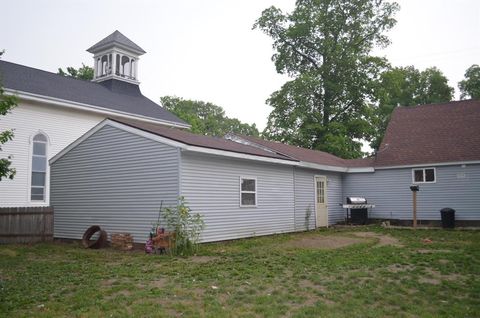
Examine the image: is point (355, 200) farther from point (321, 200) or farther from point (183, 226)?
point (183, 226)

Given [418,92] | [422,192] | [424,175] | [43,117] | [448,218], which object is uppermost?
[418,92]

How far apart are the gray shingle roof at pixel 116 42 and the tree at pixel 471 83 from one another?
30.3 m

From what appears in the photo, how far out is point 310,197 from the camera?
679 inches

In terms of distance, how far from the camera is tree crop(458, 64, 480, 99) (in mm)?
38344

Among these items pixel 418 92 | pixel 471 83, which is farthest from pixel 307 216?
pixel 471 83

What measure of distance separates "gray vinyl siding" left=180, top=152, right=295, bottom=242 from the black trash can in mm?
6518

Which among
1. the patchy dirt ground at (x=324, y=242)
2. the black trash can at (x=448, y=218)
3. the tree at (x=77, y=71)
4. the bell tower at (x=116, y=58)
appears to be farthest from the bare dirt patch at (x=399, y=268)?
the tree at (x=77, y=71)

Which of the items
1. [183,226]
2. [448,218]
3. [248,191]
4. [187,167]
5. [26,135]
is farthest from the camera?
[448,218]

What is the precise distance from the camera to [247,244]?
38.8 feet

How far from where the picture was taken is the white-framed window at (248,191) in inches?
526

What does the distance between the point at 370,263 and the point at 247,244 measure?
4220 millimetres

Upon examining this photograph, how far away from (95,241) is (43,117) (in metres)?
7.11

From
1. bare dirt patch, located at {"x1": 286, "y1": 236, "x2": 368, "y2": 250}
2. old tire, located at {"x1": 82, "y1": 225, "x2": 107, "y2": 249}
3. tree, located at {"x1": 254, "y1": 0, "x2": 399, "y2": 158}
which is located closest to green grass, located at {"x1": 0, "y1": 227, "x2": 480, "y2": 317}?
bare dirt patch, located at {"x1": 286, "y1": 236, "x2": 368, "y2": 250}

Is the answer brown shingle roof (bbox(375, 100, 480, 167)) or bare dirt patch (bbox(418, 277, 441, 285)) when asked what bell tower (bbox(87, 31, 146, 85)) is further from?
bare dirt patch (bbox(418, 277, 441, 285))
